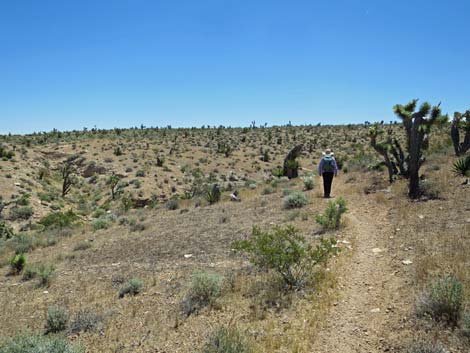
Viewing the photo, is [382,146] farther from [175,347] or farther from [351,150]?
[351,150]

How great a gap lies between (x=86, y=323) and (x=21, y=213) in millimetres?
18727

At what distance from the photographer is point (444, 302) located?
4.96 metres

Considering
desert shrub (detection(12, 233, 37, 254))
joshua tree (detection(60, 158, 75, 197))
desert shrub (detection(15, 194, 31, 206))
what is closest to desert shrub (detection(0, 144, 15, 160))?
joshua tree (detection(60, 158, 75, 197))

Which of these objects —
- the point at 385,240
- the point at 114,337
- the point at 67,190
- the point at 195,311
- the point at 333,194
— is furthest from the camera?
the point at 67,190

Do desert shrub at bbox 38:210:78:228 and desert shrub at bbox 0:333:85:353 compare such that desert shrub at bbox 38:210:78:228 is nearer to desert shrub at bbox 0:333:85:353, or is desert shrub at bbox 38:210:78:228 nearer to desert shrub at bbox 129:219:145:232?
desert shrub at bbox 129:219:145:232

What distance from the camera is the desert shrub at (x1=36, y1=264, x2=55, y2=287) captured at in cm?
998

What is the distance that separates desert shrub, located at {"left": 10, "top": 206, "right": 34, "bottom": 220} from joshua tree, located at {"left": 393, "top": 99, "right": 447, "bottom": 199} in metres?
20.9

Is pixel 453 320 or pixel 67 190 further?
pixel 67 190

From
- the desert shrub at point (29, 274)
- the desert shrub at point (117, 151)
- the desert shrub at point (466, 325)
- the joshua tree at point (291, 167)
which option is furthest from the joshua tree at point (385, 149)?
the desert shrub at point (117, 151)

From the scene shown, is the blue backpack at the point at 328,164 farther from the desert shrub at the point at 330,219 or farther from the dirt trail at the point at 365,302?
the dirt trail at the point at 365,302

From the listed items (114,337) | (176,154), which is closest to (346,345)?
(114,337)

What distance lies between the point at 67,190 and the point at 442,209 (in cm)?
2686

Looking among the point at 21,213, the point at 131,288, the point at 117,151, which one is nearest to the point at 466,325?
the point at 131,288

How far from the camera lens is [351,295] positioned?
6.36 metres
